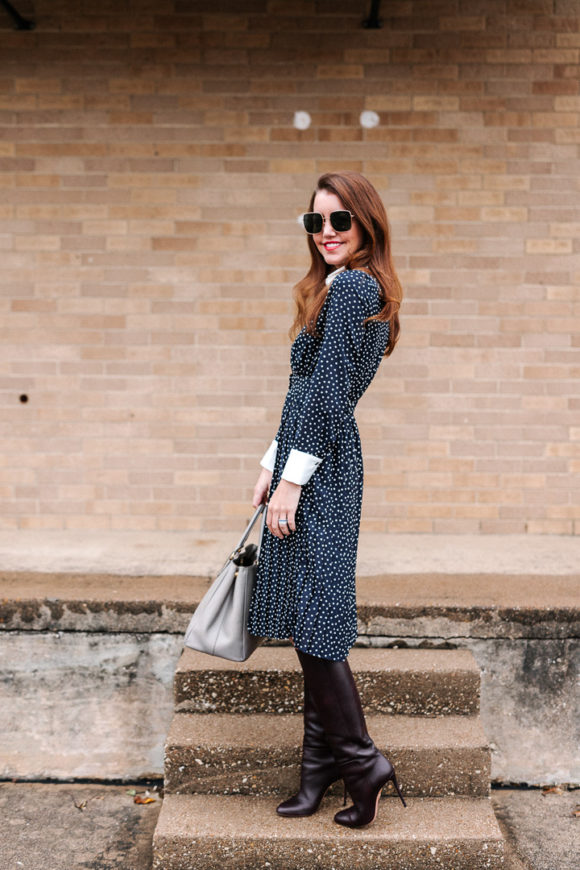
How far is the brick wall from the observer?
13.5ft

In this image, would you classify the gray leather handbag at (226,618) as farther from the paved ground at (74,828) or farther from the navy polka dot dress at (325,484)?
the paved ground at (74,828)

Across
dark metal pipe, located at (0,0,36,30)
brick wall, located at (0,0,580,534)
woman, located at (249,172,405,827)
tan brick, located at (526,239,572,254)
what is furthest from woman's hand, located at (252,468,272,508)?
dark metal pipe, located at (0,0,36,30)

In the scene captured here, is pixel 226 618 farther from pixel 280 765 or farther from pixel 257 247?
pixel 257 247

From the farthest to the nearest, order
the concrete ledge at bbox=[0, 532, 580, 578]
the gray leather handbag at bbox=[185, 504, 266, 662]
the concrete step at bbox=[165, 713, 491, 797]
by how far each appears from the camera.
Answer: the concrete ledge at bbox=[0, 532, 580, 578] → the concrete step at bbox=[165, 713, 491, 797] → the gray leather handbag at bbox=[185, 504, 266, 662]

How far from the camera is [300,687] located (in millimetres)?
2949

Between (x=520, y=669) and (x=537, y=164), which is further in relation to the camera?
(x=537, y=164)

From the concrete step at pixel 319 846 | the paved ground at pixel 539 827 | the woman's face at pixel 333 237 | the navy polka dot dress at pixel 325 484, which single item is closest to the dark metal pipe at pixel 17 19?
the woman's face at pixel 333 237

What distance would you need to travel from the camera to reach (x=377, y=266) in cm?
236

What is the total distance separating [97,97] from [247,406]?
1.81 metres

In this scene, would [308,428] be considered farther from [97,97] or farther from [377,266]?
[97,97]

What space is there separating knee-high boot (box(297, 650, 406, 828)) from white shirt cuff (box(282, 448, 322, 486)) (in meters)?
0.56

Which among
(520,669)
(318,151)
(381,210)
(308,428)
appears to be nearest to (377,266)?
(381,210)

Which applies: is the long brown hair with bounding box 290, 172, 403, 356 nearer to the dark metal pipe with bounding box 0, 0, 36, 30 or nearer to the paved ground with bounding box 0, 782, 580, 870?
the paved ground with bounding box 0, 782, 580, 870

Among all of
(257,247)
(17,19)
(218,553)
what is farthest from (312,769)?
(17,19)
